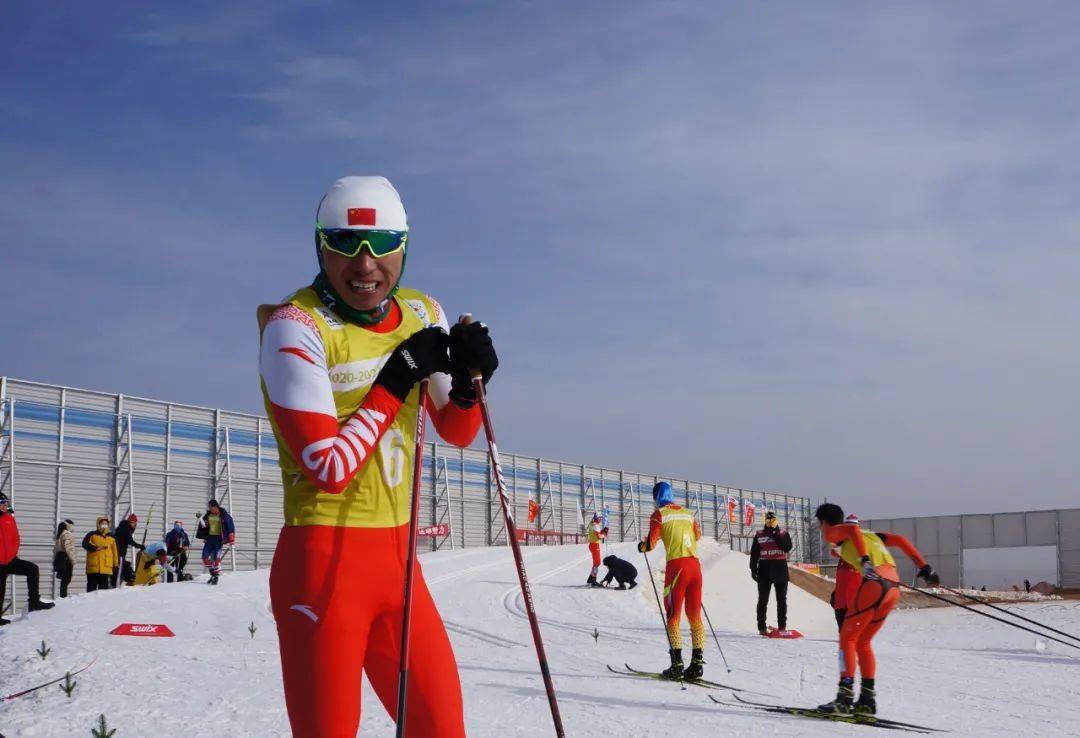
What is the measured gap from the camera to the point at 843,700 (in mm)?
8969

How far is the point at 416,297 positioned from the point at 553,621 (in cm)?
1538

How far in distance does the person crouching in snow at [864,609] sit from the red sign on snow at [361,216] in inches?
272

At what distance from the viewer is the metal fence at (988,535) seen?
49156 millimetres

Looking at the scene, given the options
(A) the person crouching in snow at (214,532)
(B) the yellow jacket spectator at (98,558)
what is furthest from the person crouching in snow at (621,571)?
(B) the yellow jacket spectator at (98,558)

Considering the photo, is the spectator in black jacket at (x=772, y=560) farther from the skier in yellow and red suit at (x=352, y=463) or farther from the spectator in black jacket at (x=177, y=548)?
the skier in yellow and red suit at (x=352, y=463)

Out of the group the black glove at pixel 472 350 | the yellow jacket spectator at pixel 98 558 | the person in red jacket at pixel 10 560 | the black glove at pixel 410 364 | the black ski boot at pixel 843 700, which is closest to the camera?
the black glove at pixel 410 364

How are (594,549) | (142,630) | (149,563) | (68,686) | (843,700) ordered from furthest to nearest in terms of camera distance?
(594,549)
(149,563)
(142,630)
(843,700)
(68,686)

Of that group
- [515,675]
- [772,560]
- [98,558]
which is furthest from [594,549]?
[515,675]

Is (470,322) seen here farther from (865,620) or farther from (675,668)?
(675,668)

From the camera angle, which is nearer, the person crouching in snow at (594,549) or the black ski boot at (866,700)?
the black ski boot at (866,700)

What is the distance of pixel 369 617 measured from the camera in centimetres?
310

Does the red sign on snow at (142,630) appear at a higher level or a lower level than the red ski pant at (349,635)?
lower

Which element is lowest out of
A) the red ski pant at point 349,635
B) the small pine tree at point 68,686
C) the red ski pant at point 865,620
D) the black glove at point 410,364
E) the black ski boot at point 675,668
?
the black ski boot at point 675,668

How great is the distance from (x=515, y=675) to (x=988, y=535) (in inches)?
1940
